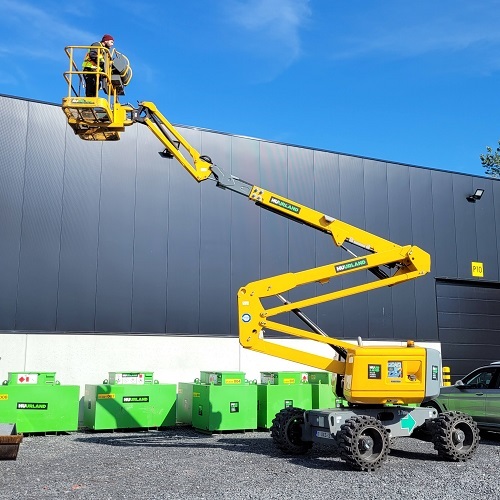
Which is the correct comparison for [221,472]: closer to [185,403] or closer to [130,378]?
[130,378]

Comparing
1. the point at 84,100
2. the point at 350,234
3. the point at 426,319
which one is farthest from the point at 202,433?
the point at 426,319

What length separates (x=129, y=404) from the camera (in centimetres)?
1391

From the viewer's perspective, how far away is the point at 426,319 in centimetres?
1998

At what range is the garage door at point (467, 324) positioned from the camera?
66.7ft

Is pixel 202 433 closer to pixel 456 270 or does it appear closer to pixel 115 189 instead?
pixel 115 189

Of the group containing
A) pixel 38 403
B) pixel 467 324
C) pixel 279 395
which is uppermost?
pixel 467 324

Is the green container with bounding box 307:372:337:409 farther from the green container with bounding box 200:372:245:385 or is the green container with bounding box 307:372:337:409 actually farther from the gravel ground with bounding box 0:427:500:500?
the gravel ground with bounding box 0:427:500:500

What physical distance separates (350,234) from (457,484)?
4933mm

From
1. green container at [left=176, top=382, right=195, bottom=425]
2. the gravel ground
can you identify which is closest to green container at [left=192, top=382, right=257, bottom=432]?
green container at [left=176, top=382, right=195, bottom=425]

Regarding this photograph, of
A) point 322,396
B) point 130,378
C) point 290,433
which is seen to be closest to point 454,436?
point 290,433

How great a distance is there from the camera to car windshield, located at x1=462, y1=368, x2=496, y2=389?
1343 centimetres

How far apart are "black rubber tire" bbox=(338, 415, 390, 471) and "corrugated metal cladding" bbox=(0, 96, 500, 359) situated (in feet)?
23.9

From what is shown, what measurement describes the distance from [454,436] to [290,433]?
273 cm

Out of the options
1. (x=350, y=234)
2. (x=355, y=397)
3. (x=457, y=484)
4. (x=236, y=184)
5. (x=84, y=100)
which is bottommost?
(x=457, y=484)
